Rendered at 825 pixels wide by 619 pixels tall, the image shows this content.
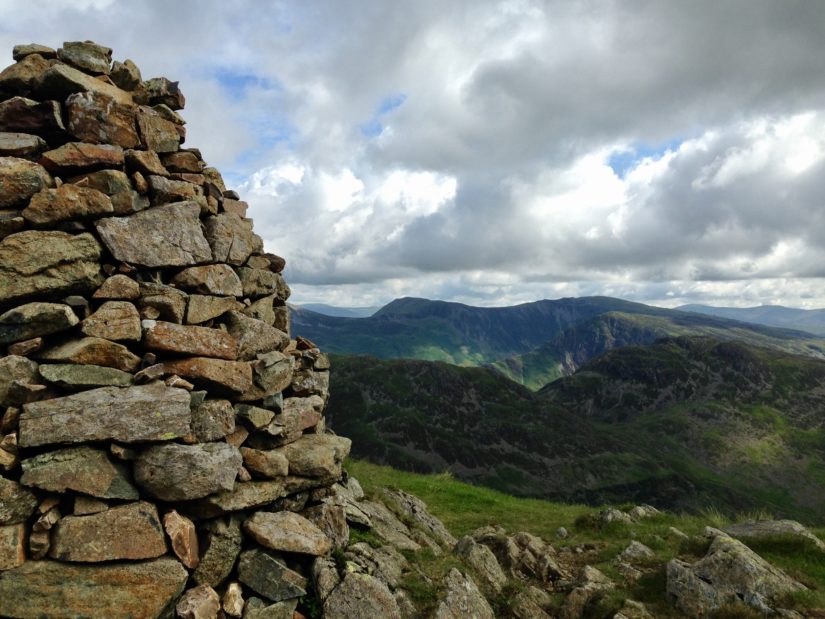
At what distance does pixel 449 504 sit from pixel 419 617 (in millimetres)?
17417

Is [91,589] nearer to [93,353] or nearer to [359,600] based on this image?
[93,353]

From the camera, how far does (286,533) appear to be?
12.5 metres

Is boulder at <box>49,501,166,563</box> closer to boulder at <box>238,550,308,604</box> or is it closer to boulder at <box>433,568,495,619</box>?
boulder at <box>238,550,308,604</box>

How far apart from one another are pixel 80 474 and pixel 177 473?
216 centimetres

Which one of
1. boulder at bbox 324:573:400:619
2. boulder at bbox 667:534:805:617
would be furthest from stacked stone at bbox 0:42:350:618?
boulder at bbox 667:534:805:617

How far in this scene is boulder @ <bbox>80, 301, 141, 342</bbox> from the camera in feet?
39.3

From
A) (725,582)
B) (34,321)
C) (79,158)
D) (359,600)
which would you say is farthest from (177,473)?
(725,582)

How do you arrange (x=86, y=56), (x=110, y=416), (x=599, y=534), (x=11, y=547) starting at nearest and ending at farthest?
(x=11, y=547)
(x=110, y=416)
(x=86, y=56)
(x=599, y=534)

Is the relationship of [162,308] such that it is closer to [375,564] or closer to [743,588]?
[375,564]

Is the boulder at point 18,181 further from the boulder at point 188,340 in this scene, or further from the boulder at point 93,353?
the boulder at point 188,340

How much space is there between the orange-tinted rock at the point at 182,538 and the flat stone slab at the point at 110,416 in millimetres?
2073

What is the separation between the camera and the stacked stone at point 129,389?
10656 mm

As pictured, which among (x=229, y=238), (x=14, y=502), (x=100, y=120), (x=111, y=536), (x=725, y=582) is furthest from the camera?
(x=229, y=238)

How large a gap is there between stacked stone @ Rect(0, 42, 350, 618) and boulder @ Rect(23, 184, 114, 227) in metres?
0.04
